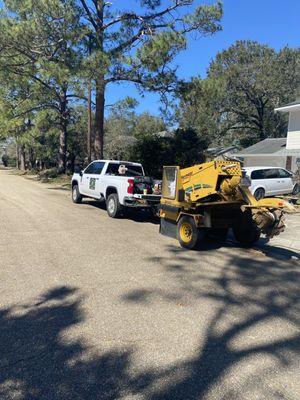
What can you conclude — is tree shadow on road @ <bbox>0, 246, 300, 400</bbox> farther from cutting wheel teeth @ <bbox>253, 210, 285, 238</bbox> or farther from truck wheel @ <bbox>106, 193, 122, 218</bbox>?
truck wheel @ <bbox>106, 193, 122, 218</bbox>

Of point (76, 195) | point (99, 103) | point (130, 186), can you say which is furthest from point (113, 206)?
point (99, 103)

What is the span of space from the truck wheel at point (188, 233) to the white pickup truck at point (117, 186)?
9.63ft

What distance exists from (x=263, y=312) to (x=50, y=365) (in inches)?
107

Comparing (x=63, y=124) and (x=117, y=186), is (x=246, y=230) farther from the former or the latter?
(x=63, y=124)

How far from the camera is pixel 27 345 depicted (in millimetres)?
3846

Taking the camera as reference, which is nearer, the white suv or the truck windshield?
the truck windshield

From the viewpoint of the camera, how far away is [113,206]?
12.2 m

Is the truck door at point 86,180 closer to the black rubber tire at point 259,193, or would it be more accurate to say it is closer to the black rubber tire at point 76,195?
the black rubber tire at point 76,195

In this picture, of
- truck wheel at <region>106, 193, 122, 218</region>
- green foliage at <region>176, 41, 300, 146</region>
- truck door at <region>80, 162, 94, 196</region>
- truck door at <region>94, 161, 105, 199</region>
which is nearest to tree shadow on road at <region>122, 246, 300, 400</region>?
truck wheel at <region>106, 193, 122, 218</region>

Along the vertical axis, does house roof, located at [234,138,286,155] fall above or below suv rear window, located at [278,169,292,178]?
above

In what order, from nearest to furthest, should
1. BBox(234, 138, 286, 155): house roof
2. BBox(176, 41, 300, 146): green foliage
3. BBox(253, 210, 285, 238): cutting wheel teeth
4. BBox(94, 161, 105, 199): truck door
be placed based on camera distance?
BBox(253, 210, 285, 238): cutting wheel teeth, BBox(94, 161, 105, 199): truck door, BBox(234, 138, 286, 155): house roof, BBox(176, 41, 300, 146): green foliage

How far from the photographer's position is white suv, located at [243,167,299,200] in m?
17.6

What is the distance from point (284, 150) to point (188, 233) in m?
21.5

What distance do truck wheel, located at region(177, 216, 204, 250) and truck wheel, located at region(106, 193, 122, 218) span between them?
365 cm
